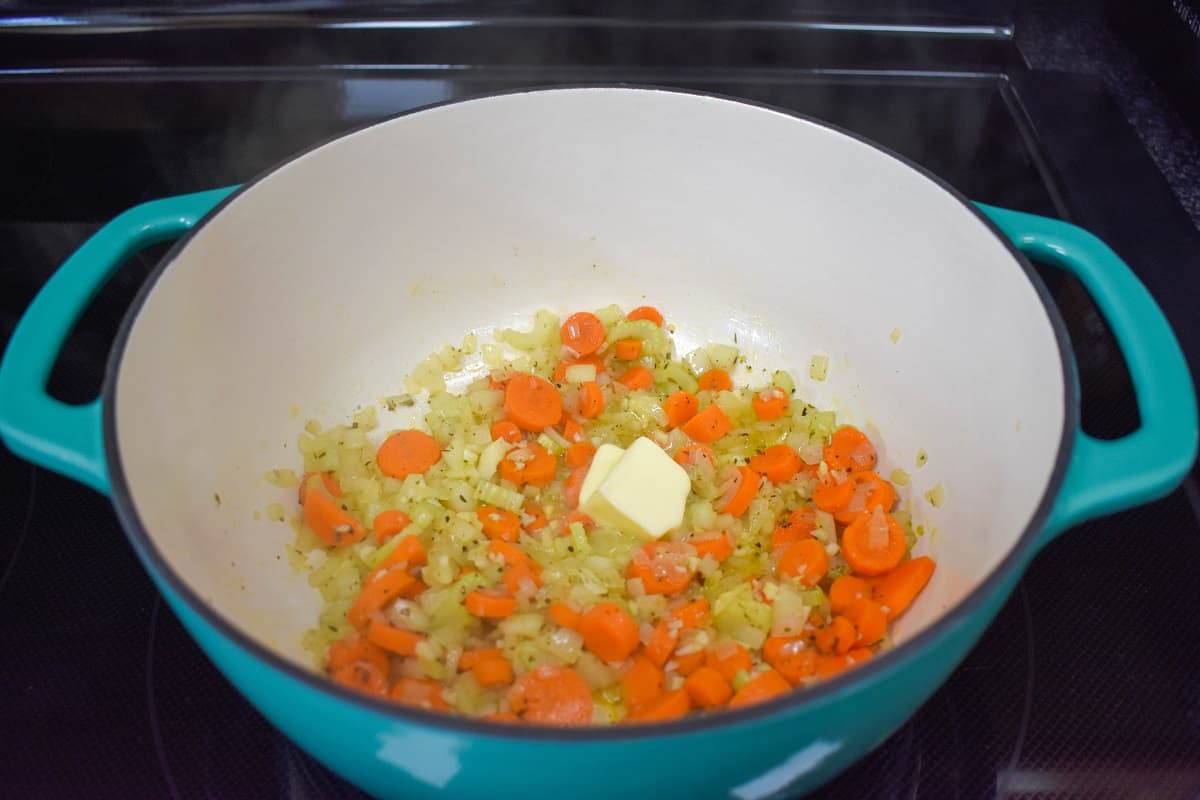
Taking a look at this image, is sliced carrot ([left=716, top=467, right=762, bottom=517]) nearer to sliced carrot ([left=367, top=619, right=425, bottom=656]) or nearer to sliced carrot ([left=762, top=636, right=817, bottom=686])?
sliced carrot ([left=762, top=636, right=817, bottom=686])

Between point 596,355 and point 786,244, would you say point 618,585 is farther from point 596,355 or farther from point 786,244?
point 786,244

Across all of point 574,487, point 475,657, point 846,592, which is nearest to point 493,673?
point 475,657

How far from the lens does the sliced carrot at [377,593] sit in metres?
1.21

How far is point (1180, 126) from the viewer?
67.6 inches

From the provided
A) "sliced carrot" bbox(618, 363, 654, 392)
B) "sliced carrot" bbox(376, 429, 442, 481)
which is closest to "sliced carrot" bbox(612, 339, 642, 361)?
"sliced carrot" bbox(618, 363, 654, 392)

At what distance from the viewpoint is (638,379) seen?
1.57 m

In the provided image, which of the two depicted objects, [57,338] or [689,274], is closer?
[57,338]

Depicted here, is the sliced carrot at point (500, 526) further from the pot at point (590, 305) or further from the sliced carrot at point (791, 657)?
the sliced carrot at point (791, 657)

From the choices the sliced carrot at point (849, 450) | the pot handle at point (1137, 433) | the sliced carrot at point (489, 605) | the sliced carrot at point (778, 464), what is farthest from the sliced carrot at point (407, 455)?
the pot handle at point (1137, 433)

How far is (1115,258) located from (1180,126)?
846 mm

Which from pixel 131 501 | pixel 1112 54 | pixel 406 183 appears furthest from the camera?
pixel 1112 54

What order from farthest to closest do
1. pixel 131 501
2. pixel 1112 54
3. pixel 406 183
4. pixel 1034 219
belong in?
pixel 1112 54, pixel 406 183, pixel 1034 219, pixel 131 501

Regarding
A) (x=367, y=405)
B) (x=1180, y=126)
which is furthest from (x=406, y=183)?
(x=1180, y=126)

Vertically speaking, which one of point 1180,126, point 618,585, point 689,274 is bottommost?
point 618,585
